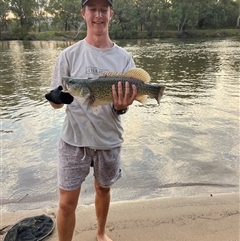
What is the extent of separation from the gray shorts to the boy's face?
1.15 meters

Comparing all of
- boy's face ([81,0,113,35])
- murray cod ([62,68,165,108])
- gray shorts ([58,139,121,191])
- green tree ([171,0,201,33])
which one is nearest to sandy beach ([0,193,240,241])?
gray shorts ([58,139,121,191])

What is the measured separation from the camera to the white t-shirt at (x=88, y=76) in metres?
2.72

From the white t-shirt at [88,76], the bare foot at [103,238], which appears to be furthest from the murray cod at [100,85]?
the bare foot at [103,238]

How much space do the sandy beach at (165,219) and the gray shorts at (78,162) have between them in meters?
0.98

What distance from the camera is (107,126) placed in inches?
111

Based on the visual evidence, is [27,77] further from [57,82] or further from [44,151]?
[57,82]

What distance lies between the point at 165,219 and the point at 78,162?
1600 mm

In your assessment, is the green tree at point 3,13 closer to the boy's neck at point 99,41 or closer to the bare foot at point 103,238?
the boy's neck at point 99,41

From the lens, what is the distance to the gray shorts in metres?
2.78

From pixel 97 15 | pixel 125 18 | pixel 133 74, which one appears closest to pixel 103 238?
pixel 133 74

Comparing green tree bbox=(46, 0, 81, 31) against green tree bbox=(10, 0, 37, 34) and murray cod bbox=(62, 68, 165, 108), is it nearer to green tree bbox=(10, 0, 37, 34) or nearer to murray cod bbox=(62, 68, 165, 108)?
green tree bbox=(10, 0, 37, 34)

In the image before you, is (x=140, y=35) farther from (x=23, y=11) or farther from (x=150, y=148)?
(x=150, y=148)

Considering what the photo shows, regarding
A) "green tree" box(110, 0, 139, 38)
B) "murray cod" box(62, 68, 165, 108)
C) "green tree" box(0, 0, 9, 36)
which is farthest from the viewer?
"green tree" box(0, 0, 9, 36)

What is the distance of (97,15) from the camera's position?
108 inches
